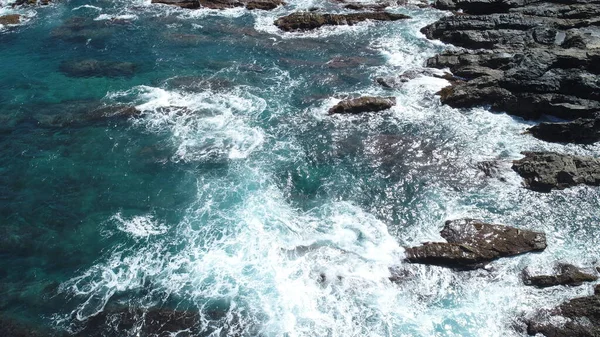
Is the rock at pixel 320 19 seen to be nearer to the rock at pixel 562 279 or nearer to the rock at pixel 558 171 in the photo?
the rock at pixel 558 171

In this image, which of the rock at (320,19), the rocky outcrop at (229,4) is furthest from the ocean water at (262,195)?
the rocky outcrop at (229,4)

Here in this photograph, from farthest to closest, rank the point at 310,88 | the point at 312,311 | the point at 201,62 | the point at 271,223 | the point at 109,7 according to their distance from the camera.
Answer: the point at 109,7
the point at 201,62
the point at 310,88
the point at 271,223
the point at 312,311

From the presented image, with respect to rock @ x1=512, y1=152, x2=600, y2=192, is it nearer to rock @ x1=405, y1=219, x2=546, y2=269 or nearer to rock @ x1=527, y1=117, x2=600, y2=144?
rock @ x1=527, y1=117, x2=600, y2=144

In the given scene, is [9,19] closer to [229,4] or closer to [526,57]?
[229,4]

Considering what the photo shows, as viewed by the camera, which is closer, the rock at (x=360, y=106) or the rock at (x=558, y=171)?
the rock at (x=558, y=171)

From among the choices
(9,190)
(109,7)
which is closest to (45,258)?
(9,190)

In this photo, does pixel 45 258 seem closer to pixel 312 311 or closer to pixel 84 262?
pixel 84 262

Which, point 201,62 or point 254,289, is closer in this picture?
point 254,289
